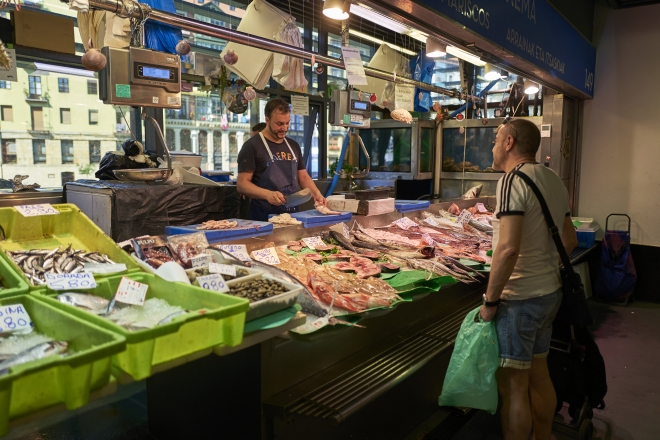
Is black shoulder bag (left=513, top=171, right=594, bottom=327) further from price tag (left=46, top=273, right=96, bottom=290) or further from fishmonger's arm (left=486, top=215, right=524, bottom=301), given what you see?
price tag (left=46, top=273, right=96, bottom=290)

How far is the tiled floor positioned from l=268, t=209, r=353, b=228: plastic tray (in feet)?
5.19

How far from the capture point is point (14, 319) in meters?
1.60

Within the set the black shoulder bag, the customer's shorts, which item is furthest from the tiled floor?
the black shoulder bag

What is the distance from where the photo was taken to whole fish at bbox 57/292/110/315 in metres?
1.70

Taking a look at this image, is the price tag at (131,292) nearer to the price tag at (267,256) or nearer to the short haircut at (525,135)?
the price tag at (267,256)

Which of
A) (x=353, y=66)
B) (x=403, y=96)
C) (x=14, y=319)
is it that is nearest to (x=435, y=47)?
(x=353, y=66)

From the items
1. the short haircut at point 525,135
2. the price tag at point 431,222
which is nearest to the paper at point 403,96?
the price tag at point 431,222

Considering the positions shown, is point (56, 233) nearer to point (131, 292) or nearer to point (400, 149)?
point (131, 292)

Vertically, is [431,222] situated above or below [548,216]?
below

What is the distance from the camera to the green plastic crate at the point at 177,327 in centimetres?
141

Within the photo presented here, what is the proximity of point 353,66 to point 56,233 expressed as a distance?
2451 mm

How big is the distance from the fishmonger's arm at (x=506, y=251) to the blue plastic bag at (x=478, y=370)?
27cm

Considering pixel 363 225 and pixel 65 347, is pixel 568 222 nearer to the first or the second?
pixel 363 225

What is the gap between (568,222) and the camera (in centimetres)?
305
